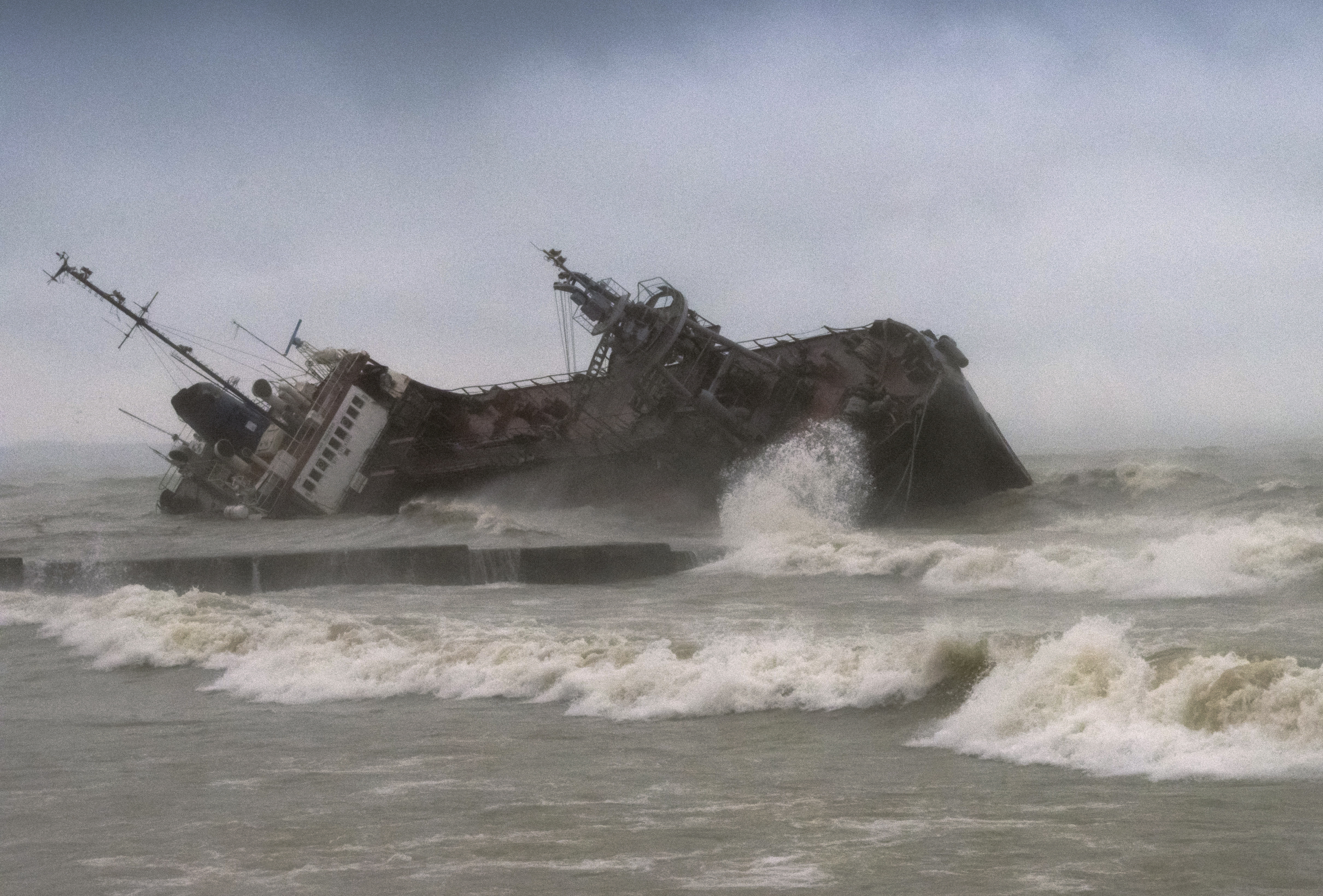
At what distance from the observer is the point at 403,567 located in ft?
76.0

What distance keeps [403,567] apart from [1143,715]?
16027 mm

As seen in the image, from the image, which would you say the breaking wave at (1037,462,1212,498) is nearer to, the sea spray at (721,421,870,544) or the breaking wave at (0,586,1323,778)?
the sea spray at (721,421,870,544)

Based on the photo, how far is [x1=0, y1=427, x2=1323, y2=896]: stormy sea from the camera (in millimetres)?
7043

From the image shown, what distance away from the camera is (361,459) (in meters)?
35.3

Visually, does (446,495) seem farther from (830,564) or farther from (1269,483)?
(1269,483)

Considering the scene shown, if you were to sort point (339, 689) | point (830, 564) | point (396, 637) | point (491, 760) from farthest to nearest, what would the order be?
point (830, 564)
point (396, 637)
point (339, 689)
point (491, 760)

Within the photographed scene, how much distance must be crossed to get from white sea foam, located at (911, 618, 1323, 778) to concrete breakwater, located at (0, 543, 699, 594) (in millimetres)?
12387

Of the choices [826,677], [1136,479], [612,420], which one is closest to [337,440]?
[612,420]

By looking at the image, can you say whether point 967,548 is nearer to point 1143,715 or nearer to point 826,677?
point 826,677

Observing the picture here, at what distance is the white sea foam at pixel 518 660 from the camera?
36.7ft

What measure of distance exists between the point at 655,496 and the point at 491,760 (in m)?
21.5

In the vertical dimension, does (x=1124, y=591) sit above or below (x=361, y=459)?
below

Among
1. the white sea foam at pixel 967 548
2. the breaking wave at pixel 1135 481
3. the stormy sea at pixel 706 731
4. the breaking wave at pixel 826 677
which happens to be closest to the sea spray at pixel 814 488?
the white sea foam at pixel 967 548

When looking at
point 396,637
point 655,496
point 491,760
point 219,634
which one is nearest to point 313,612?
point 219,634
